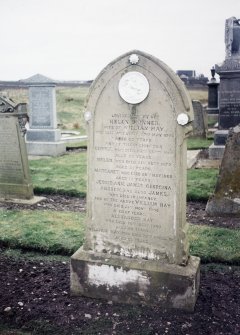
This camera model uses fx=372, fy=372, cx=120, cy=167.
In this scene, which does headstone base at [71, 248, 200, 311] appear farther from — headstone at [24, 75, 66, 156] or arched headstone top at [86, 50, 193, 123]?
headstone at [24, 75, 66, 156]

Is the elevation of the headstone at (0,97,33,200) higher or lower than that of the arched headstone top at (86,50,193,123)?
lower

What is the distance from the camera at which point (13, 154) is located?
748cm

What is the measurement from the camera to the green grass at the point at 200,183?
24.3ft

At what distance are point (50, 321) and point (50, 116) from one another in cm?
1077

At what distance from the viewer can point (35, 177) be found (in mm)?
9375

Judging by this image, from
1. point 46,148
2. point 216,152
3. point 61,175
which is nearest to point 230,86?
point 216,152

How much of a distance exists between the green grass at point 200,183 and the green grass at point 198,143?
3.57m

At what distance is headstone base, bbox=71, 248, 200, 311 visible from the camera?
3.69m

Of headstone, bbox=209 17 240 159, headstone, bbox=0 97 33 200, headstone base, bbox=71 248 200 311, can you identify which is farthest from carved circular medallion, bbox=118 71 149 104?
headstone, bbox=209 17 240 159

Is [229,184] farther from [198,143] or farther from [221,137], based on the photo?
[198,143]

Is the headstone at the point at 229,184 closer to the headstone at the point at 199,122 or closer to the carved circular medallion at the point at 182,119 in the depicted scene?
the carved circular medallion at the point at 182,119

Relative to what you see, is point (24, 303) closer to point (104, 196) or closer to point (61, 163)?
point (104, 196)

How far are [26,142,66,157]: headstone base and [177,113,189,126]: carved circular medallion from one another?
10062 millimetres

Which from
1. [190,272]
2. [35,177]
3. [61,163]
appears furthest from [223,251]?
[61,163]
